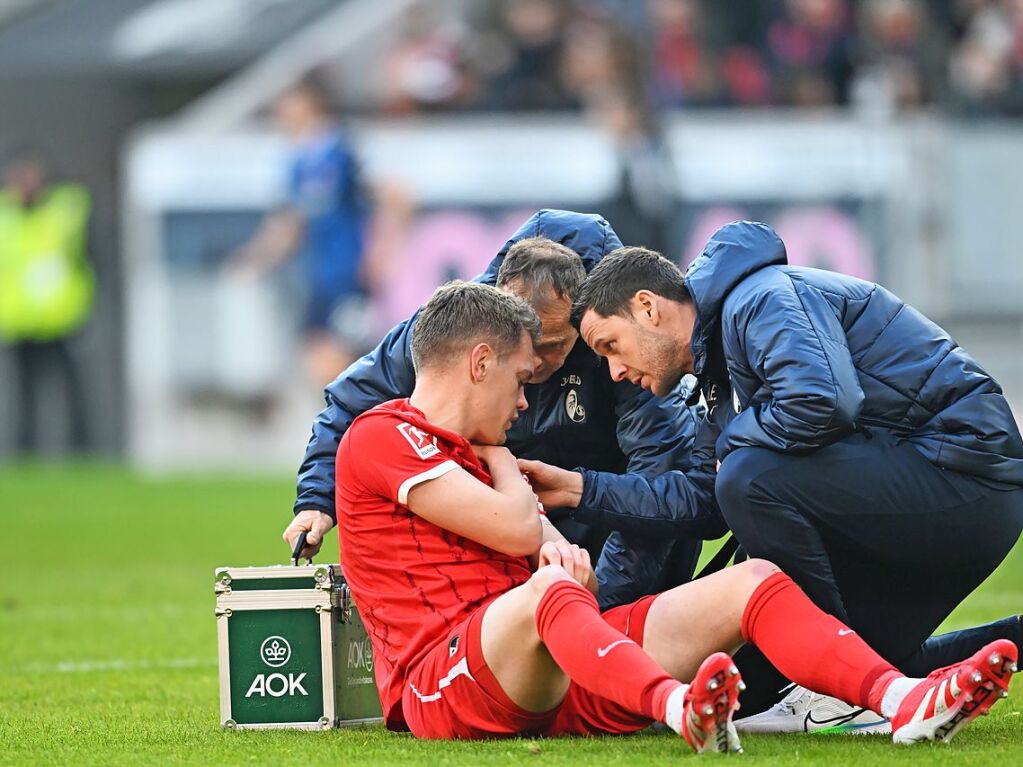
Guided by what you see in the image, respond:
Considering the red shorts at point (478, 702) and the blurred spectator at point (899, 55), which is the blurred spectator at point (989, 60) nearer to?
the blurred spectator at point (899, 55)

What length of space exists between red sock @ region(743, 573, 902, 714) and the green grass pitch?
169mm

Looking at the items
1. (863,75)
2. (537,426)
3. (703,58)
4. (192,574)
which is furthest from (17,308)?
(537,426)

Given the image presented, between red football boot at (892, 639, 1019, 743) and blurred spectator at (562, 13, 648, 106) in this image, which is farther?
blurred spectator at (562, 13, 648, 106)

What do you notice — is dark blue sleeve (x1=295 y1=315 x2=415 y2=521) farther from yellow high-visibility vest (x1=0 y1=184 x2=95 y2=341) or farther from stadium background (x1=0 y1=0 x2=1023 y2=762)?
yellow high-visibility vest (x1=0 y1=184 x2=95 y2=341)

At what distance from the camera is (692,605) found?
457 centimetres

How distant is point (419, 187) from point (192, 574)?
33.6ft

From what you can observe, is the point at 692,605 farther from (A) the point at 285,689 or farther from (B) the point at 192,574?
(B) the point at 192,574

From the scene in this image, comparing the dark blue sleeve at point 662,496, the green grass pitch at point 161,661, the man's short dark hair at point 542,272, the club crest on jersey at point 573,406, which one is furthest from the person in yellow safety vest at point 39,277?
the dark blue sleeve at point 662,496

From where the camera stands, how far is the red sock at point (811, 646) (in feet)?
14.2

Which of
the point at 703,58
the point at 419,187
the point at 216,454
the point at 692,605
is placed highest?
the point at 703,58

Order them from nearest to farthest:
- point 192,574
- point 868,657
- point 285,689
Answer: point 868,657 < point 285,689 < point 192,574

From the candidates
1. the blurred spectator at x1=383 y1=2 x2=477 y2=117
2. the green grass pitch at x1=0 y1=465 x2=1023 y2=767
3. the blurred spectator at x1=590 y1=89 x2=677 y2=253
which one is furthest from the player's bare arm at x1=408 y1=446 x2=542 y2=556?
the blurred spectator at x1=383 y1=2 x2=477 y2=117

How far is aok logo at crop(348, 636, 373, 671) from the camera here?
17.0ft

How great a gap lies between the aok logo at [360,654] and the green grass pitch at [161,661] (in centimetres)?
20
